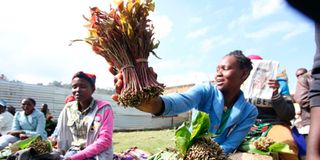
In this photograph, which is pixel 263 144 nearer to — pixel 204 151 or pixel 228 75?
pixel 228 75

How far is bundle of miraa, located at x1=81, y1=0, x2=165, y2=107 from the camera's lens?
5.70ft

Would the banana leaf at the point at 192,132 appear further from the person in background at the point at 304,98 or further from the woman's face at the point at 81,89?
the person in background at the point at 304,98

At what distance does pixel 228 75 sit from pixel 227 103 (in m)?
0.25

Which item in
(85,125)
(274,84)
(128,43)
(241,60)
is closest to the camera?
(128,43)

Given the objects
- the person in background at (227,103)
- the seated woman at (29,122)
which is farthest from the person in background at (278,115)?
the seated woman at (29,122)

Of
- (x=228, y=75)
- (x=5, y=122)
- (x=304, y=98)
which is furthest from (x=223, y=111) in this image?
(x=5, y=122)

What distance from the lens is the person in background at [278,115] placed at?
3.39 metres

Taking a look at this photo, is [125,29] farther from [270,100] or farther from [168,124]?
[168,124]

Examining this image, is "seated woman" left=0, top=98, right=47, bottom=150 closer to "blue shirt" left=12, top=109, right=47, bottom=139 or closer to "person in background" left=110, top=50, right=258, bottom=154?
"blue shirt" left=12, top=109, right=47, bottom=139

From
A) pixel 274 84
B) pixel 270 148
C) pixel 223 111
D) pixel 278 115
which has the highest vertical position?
pixel 274 84

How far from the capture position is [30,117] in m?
6.05

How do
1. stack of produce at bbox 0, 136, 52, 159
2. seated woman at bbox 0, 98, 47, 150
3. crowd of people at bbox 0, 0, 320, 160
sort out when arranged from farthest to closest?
seated woman at bbox 0, 98, 47, 150, stack of produce at bbox 0, 136, 52, 159, crowd of people at bbox 0, 0, 320, 160

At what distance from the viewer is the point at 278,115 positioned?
11.9 feet

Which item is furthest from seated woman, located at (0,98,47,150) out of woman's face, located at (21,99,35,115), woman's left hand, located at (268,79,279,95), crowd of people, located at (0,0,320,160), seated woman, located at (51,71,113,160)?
woman's left hand, located at (268,79,279,95)
